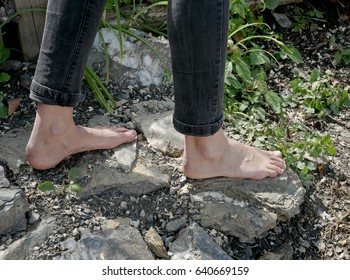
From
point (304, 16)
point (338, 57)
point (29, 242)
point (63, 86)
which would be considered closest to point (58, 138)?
point (63, 86)

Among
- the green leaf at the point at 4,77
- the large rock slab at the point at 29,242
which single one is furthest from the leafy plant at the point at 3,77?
the large rock slab at the point at 29,242

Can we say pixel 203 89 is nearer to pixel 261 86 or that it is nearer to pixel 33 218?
pixel 33 218

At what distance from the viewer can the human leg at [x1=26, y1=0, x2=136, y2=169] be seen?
1700mm

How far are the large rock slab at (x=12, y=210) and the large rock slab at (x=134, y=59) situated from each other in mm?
739

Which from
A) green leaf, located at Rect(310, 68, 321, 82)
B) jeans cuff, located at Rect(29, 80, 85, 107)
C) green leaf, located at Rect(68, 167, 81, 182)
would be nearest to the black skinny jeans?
jeans cuff, located at Rect(29, 80, 85, 107)

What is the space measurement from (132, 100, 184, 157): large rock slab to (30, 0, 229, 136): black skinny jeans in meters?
0.36

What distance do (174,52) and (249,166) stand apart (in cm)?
56

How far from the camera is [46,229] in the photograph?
188 centimetres

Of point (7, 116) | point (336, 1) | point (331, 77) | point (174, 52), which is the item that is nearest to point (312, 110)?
point (331, 77)

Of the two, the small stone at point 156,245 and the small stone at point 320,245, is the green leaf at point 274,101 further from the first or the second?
the small stone at point 156,245

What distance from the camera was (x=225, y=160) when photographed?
2035 millimetres

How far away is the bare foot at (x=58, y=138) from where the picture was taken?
1.93 metres
